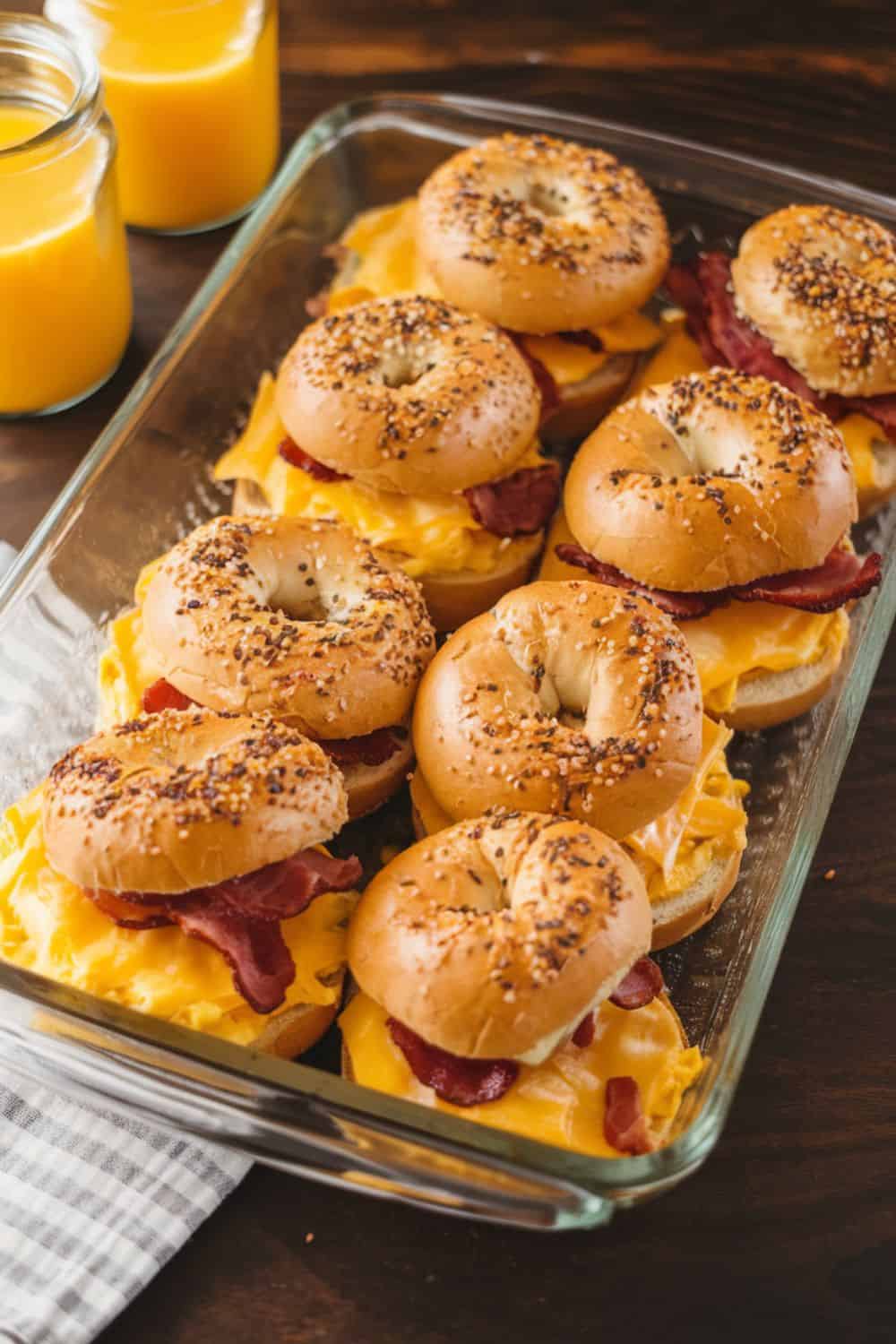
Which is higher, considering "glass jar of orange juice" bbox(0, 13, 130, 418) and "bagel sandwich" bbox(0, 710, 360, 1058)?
"glass jar of orange juice" bbox(0, 13, 130, 418)

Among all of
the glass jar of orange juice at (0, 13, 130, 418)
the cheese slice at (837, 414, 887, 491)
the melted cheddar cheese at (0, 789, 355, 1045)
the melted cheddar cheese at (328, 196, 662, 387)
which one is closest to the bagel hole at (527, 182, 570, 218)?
the melted cheddar cheese at (328, 196, 662, 387)

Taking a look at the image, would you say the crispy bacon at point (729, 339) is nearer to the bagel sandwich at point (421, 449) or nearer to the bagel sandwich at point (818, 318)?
the bagel sandwich at point (818, 318)

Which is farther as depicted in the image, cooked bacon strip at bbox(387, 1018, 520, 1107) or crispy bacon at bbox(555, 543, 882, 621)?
crispy bacon at bbox(555, 543, 882, 621)

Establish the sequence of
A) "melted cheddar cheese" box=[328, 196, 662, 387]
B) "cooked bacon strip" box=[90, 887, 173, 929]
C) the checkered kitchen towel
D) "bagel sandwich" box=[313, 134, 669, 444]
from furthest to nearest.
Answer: "melted cheddar cheese" box=[328, 196, 662, 387] → "bagel sandwich" box=[313, 134, 669, 444] → "cooked bacon strip" box=[90, 887, 173, 929] → the checkered kitchen towel

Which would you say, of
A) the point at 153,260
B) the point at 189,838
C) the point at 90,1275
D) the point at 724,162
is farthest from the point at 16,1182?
the point at 724,162

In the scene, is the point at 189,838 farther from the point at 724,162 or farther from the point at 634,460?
the point at 724,162

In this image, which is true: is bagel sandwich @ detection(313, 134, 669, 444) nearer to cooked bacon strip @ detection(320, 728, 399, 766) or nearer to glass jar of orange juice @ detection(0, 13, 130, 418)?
glass jar of orange juice @ detection(0, 13, 130, 418)
